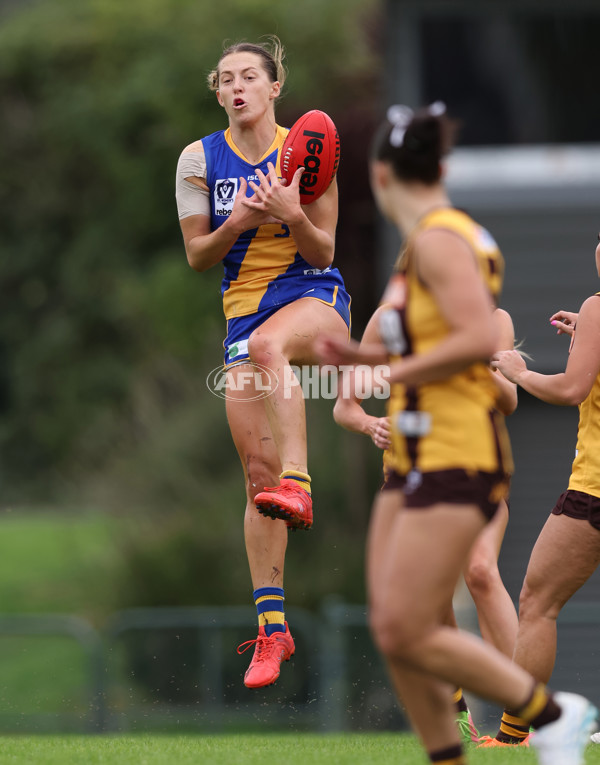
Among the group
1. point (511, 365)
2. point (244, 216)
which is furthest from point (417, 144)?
point (244, 216)

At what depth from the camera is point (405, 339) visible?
4.13 m

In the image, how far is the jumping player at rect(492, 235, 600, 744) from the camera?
5.38 meters

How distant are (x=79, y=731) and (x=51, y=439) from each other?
2511 cm

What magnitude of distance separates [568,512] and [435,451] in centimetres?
185

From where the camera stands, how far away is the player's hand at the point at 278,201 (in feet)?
20.5

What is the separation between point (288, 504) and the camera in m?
5.93

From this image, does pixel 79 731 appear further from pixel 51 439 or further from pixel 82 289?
pixel 82 289

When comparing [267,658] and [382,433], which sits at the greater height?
[382,433]

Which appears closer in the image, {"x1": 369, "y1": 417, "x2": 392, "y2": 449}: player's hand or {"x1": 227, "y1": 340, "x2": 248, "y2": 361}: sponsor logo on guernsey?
{"x1": 369, "y1": 417, "x2": 392, "y2": 449}: player's hand

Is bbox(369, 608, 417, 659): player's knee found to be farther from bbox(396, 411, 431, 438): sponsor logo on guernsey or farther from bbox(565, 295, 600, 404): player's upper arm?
bbox(565, 295, 600, 404): player's upper arm

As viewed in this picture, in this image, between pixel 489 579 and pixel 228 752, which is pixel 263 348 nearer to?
pixel 489 579

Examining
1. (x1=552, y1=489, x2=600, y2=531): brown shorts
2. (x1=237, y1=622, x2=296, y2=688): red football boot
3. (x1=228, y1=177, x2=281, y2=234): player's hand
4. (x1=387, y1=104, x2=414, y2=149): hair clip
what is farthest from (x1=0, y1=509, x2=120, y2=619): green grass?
(x1=387, y1=104, x2=414, y2=149): hair clip

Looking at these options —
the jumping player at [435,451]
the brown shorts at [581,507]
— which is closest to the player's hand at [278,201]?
the brown shorts at [581,507]

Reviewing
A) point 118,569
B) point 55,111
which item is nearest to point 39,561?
point 118,569
